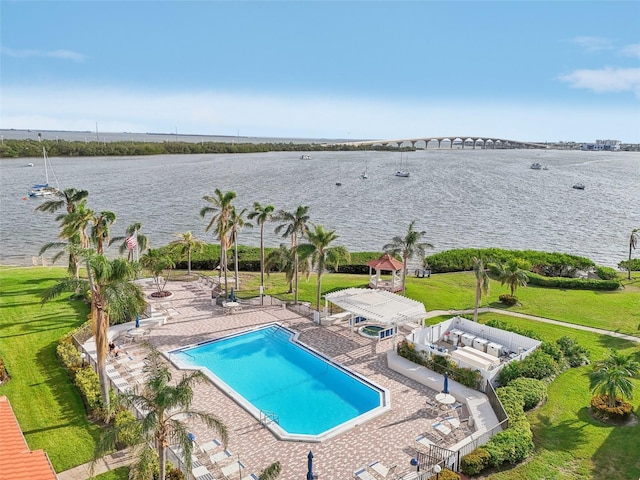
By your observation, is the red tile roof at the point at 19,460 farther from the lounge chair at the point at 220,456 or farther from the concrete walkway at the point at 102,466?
the lounge chair at the point at 220,456

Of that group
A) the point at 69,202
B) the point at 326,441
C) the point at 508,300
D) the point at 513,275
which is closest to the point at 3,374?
the point at 69,202

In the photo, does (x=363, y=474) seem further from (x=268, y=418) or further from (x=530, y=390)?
(x=530, y=390)

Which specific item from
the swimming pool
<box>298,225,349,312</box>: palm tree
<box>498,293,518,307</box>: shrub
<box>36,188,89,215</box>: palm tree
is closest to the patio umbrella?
the swimming pool

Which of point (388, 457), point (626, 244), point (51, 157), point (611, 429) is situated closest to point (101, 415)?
point (388, 457)

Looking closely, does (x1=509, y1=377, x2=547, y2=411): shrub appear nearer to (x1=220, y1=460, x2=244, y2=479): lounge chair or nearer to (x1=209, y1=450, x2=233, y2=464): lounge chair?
(x1=220, y1=460, x2=244, y2=479): lounge chair

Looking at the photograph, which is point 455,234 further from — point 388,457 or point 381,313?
point 388,457
